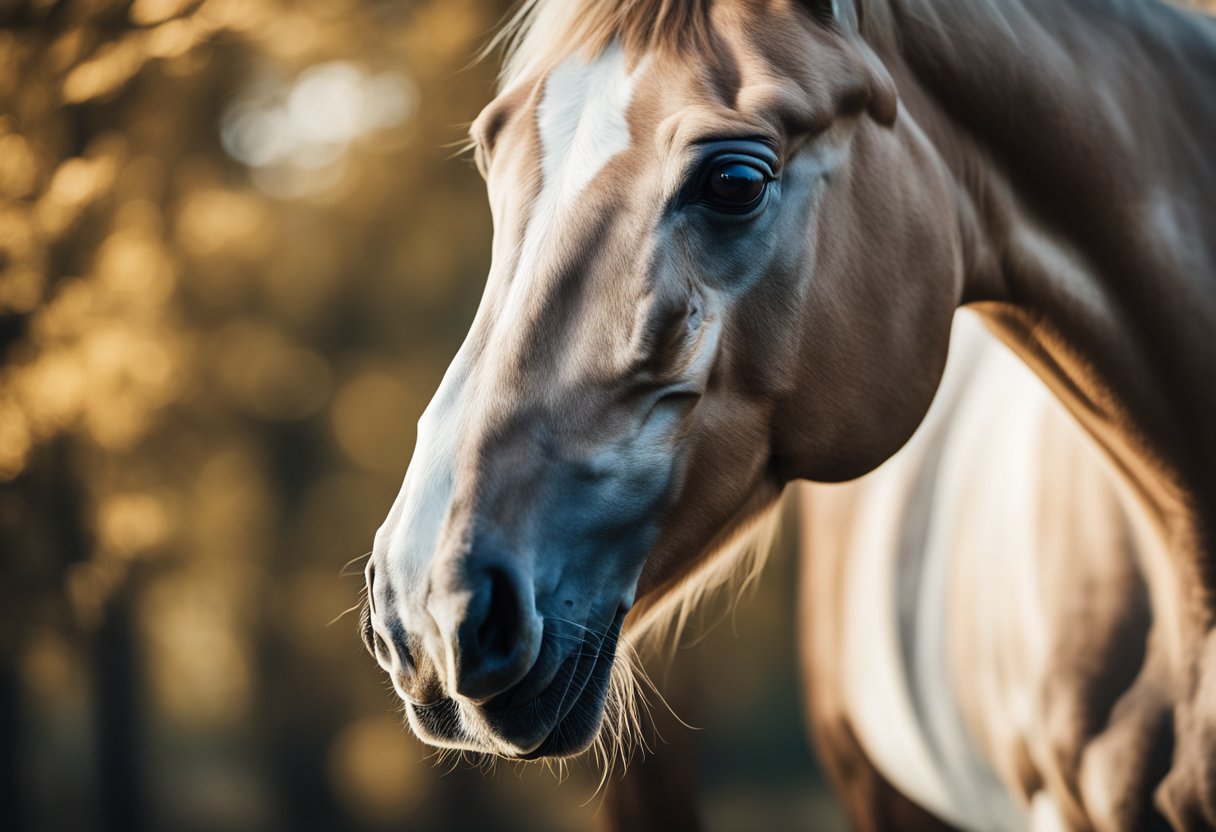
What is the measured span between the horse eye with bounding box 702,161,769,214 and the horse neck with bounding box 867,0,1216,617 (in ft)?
0.77

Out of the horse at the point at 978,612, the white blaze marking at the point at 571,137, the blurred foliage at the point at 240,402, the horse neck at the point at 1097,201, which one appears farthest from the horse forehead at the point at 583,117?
the blurred foliage at the point at 240,402

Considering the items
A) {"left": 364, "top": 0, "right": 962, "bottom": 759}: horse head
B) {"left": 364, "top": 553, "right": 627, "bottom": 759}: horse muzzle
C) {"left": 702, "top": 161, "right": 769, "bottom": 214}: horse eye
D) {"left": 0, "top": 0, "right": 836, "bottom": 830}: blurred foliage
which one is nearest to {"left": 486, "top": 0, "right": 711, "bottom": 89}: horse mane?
{"left": 364, "top": 0, "right": 962, "bottom": 759}: horse head

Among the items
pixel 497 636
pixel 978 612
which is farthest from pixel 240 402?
pixel 497 636

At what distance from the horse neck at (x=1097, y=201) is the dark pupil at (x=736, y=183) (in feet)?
0.77

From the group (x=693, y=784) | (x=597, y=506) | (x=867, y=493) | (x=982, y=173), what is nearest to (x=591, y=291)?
(x=597, y=506)

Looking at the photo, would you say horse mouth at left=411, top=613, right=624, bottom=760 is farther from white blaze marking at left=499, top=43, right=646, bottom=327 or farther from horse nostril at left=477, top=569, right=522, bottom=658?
white blaze marking at left=499, top=43, right=646, bottom=327

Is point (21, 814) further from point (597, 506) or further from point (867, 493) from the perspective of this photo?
point (597, 506)

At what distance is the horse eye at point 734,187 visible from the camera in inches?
30.2

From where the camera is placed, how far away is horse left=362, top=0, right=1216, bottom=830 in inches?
28.0

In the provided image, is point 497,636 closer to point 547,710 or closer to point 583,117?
point 547,710

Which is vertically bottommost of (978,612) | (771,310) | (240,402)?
(240,402)

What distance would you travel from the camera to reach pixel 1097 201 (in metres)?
0.94

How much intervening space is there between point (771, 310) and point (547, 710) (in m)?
0.38

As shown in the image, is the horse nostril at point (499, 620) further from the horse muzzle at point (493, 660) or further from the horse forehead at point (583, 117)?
the horse forehead at point (583, 117)
